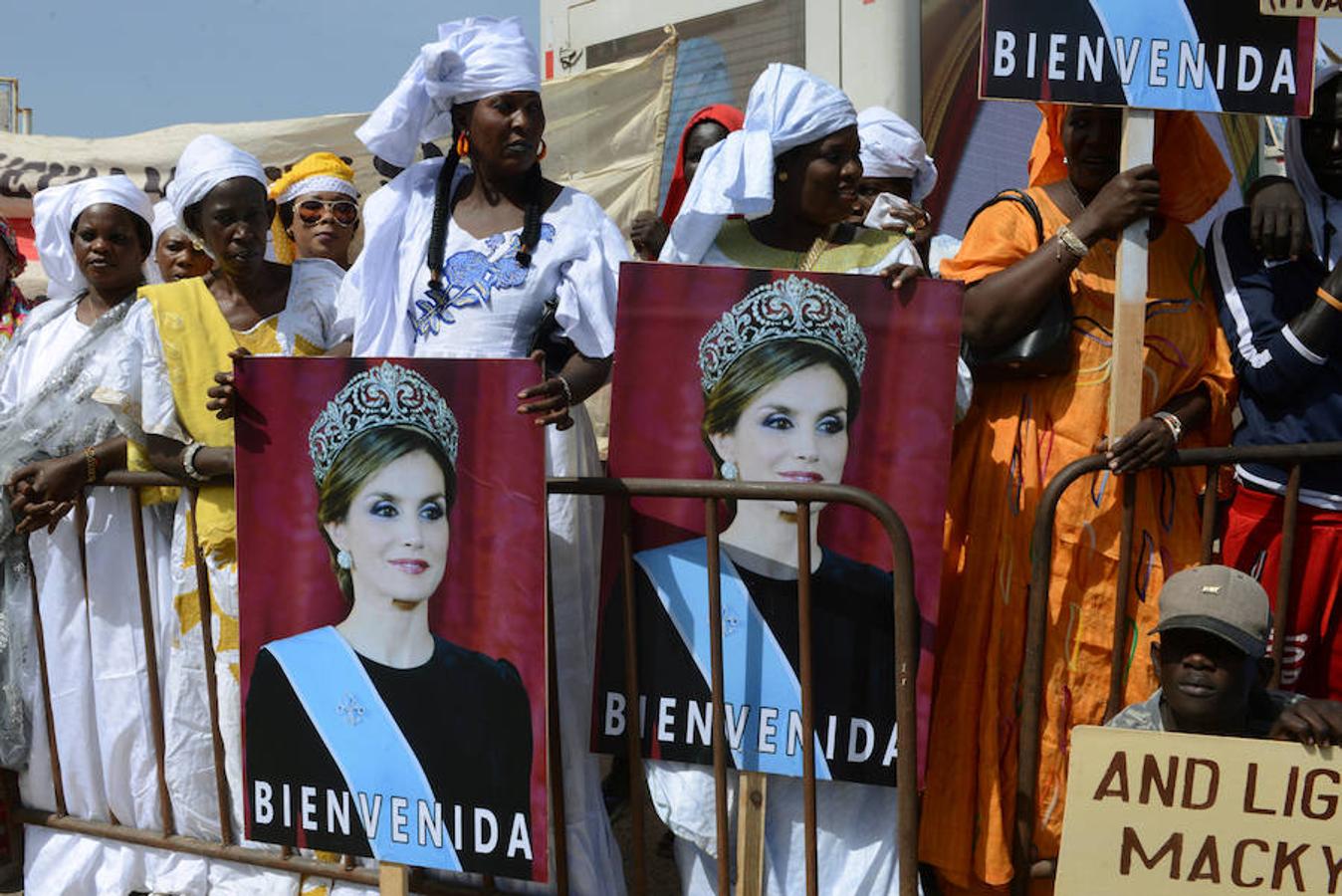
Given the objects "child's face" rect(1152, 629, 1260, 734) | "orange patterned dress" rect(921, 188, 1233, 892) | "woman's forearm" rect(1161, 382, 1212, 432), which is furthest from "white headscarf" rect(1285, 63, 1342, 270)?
"child's face" rect(1152, 629, 1260, 734)

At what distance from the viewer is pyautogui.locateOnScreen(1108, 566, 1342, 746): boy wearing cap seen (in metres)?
2.90

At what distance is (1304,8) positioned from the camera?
3307mm

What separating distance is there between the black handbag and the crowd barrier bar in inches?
21.9

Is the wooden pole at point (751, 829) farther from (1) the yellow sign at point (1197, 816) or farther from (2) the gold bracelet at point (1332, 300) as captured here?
(2) the gold bracelet at point (1332, 300)

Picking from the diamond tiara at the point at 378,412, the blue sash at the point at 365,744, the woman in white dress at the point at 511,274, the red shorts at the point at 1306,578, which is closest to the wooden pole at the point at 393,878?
the blue sash at the point at 365,744

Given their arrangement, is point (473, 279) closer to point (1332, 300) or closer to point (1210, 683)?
point (1210, 683)

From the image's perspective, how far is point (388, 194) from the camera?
148 inches

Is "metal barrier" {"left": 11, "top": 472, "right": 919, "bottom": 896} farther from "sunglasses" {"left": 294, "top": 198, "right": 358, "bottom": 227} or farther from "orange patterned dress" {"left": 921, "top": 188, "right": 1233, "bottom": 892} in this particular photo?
"sunglasses" {"left": 294, "top": 198, "right": 358, "bottom": 227}

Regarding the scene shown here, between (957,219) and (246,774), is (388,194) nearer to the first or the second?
(246,774)

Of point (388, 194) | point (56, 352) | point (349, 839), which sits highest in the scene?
point (388, 194)

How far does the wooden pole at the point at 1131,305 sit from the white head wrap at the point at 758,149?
648 mm

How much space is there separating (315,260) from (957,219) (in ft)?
14.4

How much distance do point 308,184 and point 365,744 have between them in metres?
3.11

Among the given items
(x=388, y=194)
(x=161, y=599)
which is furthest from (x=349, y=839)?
(x=388, y=194)
